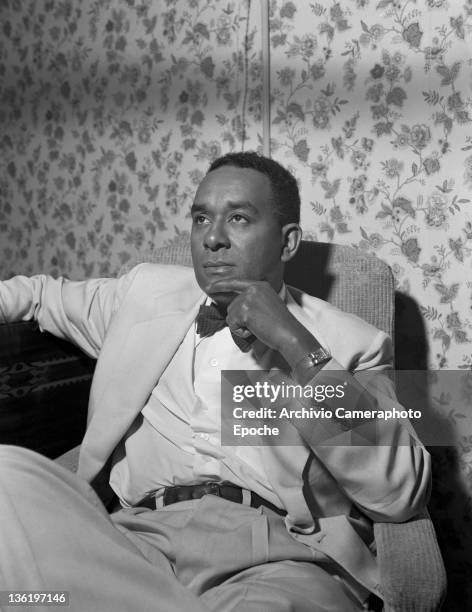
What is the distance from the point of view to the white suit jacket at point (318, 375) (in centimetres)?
140

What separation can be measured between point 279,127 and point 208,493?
1.14m

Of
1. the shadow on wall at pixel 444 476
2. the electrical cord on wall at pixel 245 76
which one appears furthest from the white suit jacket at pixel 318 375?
the electrical cord on wall at pixel 245 76

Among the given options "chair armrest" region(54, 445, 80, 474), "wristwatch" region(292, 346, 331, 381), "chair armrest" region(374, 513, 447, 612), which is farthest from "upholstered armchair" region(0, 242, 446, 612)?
"chair armrest" region(374, 513, 447, 612)

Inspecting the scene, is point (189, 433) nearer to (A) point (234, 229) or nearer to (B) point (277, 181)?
(A) point (234, 229)

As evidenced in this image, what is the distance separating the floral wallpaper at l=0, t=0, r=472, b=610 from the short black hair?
1.55ft

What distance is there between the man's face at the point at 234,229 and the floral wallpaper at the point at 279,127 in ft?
1.84

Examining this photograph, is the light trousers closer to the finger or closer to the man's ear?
the finger

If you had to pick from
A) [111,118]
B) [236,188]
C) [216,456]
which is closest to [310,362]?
[216,456]

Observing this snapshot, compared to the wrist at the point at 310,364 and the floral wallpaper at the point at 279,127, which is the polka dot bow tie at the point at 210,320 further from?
the floral wallpaper at the point at 279,127

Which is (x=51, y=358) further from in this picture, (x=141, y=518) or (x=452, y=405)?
(x=452, y=405)

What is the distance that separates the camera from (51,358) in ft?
6.32

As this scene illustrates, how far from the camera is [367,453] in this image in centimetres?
139

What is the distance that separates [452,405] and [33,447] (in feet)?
3.64

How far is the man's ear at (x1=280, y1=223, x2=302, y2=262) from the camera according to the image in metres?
1.68
